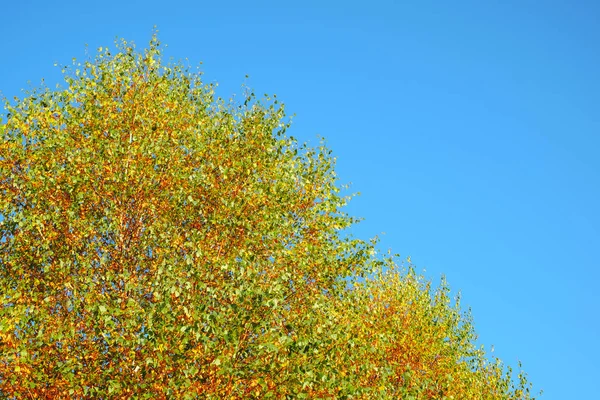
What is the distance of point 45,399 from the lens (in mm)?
19453

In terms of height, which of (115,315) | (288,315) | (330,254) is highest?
(330,254)

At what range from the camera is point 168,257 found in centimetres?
2327

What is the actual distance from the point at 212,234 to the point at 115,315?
6938 mm

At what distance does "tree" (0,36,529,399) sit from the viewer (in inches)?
740

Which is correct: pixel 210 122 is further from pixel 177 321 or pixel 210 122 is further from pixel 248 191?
pixel 177 321

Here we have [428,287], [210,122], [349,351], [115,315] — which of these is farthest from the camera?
[428,287]

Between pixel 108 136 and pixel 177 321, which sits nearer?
pixel 177 321

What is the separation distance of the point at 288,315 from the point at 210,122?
560 inches

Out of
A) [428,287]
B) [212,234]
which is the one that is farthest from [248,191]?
[428,287]

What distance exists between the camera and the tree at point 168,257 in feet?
61.7

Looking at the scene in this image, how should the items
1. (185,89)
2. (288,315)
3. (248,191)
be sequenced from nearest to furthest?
(288,315) < (248,191) < (185,89)

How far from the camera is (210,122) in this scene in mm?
33688

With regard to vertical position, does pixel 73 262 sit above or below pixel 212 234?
below

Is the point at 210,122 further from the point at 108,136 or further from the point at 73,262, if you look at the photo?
the point at 73,262
